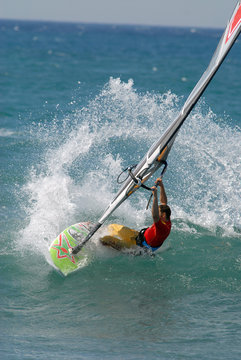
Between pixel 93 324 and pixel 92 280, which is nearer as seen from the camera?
pixel 93 324

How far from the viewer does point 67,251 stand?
737cm

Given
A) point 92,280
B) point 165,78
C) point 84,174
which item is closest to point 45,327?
point 92,280

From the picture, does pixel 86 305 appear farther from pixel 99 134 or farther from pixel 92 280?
pixel 99 134

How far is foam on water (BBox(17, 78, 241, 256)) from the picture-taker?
886cm

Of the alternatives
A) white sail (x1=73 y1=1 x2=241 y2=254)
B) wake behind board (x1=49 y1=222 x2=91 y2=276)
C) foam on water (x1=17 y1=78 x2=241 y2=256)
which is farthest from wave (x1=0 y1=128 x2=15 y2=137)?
white sail (x1=73 y1=1 x2=241 y2=254)

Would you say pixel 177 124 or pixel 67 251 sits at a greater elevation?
pixel 177 124

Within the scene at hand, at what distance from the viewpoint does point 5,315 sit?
6.41 metres

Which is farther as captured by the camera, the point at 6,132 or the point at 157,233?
the point at 6,132

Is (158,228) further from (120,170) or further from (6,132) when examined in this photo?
(6,132)

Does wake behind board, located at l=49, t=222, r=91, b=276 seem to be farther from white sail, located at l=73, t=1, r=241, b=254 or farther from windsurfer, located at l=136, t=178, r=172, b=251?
windsurfer, located at l=136, t=178, r=172, b=251

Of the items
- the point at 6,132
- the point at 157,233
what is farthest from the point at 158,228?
the point at 6,132

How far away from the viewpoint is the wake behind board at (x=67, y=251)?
24.0 feet

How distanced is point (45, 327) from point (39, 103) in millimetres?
14803

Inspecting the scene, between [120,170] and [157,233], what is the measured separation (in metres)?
3.81
